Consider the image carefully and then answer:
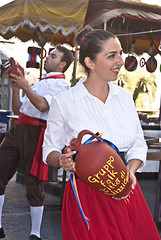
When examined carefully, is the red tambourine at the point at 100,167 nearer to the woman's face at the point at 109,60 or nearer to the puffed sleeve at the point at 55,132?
the puffed sleeve at the point at 55,132

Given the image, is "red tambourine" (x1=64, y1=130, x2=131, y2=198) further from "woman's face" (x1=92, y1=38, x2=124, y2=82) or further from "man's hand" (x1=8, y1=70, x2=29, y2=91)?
"man's hand" (x1=8, y1=70, x2=29, y2=91)

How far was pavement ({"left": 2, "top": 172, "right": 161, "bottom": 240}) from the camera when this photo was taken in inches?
166

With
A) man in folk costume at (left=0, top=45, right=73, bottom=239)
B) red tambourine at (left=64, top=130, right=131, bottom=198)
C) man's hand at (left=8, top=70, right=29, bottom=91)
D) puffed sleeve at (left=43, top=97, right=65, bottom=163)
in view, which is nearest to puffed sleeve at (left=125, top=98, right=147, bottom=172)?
red tambourine at (left=64, top=130, right=131, bottom=198)

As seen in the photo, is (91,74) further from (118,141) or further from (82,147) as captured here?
(82,147)

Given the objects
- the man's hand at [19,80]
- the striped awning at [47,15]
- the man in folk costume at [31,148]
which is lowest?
the man in folk costume at [31,148]

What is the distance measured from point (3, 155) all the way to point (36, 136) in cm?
34

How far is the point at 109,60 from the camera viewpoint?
2.12 metres

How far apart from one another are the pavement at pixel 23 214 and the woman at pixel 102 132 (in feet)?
7.26

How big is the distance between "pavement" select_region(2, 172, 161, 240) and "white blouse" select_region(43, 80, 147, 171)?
2211mm

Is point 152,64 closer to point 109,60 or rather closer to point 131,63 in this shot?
point 131,63

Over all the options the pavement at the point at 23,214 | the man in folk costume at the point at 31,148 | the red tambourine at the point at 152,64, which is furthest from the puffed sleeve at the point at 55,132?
the red tambourine at the point at 152,64

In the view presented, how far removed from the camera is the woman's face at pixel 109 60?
6.93 feet

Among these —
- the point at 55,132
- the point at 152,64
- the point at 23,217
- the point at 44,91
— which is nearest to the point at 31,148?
the point at 44,91

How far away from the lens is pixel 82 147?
A: 181 centimetres
